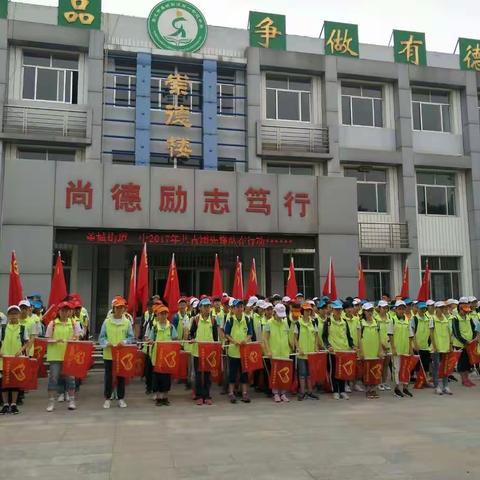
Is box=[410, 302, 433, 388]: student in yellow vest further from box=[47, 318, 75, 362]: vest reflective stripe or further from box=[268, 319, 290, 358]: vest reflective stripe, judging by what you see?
box=[47, 318, 75, 362]: vest reflective stripe

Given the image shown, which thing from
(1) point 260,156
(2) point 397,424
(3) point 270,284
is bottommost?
(2) point 397,424

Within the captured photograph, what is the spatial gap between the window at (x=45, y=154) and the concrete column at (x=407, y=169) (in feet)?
34.0

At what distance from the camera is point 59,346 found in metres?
→ 7.84

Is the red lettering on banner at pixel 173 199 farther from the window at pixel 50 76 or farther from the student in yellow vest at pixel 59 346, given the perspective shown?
the student in yellow vest at pixel 59 346

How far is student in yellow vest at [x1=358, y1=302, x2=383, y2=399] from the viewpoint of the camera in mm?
8791

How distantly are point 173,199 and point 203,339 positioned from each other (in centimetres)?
686

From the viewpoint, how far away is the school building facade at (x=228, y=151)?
1445 centimetres

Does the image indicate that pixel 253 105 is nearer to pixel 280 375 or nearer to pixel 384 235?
pixel 384 235

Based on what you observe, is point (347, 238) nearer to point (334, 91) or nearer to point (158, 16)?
point (334, 91)

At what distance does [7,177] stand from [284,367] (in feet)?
30.1

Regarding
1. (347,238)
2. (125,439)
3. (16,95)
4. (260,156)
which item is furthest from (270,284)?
(125,439)

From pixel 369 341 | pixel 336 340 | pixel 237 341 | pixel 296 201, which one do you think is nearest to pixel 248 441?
pixel 237 341

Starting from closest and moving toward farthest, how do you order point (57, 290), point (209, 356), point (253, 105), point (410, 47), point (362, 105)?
point (209, 356), point (57, 290), point (253, 105), point (362, 105), point (410, 47)

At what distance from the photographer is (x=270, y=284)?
16.8 m
